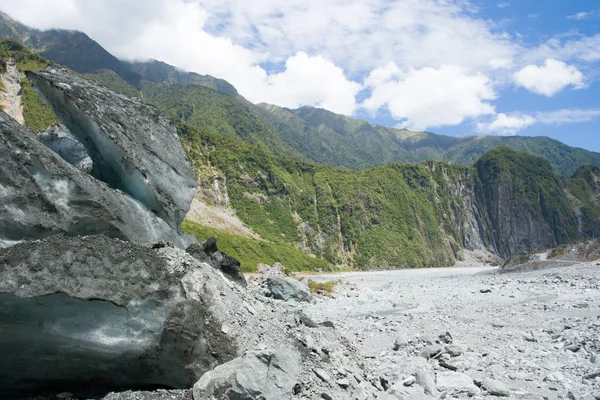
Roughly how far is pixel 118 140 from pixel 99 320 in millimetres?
6769

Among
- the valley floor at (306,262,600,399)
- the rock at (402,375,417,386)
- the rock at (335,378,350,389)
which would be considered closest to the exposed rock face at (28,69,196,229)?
the rock at (335,378,350,389)

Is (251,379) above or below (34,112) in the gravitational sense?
below

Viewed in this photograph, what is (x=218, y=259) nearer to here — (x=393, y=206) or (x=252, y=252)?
(x=252, y=252)

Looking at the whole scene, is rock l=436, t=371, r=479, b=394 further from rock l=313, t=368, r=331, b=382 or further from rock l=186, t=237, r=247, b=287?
rock l=186, t=237, r=247, b=287

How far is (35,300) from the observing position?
268 inches

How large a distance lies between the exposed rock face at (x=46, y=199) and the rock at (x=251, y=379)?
16.3ft

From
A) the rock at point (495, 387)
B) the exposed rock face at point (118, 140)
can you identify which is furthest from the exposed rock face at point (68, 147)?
the rock at point (495, 387)

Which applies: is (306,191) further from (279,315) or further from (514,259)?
(279,315)

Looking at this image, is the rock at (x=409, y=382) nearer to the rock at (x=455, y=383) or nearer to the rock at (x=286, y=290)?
the rock at (x=455, y=383)

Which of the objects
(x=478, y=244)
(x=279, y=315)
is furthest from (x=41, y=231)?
(x=478, y=244)

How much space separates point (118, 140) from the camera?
1239cm

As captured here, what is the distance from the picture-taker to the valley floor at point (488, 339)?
9484 mm

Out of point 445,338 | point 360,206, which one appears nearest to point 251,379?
point 445,338

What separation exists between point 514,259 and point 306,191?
73.6m
